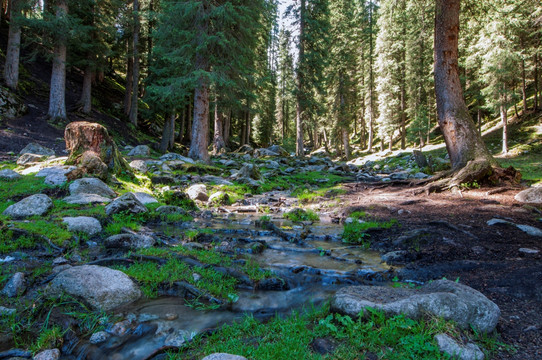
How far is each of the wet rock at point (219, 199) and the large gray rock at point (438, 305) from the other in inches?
284

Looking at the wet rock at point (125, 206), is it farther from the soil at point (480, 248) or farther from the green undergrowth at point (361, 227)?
the soil at point (480, 248)

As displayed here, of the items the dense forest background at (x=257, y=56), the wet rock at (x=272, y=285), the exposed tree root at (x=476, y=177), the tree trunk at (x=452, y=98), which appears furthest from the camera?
the dense forest background at (x=257, y=56)

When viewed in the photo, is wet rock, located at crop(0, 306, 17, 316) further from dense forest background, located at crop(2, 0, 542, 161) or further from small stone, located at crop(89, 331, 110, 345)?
dense forest background, located at crop(2, 0, 542, 161)

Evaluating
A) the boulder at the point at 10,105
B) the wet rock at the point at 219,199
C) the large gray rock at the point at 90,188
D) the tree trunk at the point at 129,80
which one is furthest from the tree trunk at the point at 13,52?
the wet rock at the point at 219,199

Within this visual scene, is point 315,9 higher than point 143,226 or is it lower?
higher

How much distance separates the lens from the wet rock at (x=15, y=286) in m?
3.33

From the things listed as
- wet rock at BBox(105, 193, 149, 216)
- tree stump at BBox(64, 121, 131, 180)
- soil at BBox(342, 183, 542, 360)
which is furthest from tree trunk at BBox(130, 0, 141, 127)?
soil at BBox(342, 183, 542, 360)

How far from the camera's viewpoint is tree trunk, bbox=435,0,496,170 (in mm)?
9719

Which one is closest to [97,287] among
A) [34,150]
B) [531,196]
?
[531,196]

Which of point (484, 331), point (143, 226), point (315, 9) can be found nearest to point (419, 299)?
point (484, 331)

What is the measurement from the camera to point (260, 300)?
3771 mm

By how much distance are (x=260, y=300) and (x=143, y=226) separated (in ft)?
13.4

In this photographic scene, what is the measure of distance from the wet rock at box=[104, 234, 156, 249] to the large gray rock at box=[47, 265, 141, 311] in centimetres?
155

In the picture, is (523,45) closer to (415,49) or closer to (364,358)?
(415,49)
